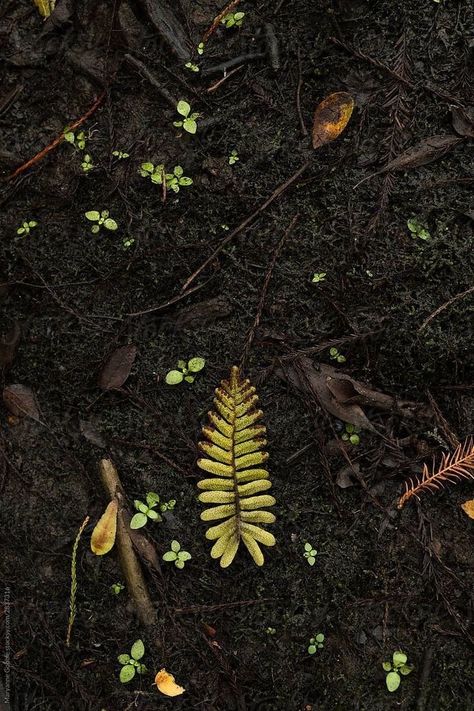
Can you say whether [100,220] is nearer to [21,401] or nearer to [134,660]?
[21,401]

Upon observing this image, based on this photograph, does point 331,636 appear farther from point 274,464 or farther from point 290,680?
point 274,464

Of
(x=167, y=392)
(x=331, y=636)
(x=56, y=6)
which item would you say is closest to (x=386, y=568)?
(x=331, y=636)

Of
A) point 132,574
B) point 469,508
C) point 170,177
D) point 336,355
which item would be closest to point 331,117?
point 170,177

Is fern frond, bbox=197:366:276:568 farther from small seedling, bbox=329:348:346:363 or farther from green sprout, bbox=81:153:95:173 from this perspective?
green sprout, bbox=81:153:95:173

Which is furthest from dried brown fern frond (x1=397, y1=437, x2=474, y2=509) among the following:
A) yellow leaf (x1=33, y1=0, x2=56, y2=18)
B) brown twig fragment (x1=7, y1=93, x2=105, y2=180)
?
yellow leaf (x1=33, y1=0, x2=56, y2=18)

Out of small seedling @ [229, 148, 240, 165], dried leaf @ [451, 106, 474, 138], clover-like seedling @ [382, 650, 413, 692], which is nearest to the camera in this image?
clover-like seedling @ [382, 650, 413, 692]

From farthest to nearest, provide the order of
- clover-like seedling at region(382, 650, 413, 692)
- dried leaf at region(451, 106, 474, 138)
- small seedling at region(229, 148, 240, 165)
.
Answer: small seedling at region(229, 148, 240, 165) → dried leaf at region(451, 106, 474, 138) → clover-like seedling at region(382, 650, 413, 692)

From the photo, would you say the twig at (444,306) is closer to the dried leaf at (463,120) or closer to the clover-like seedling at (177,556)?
the dried leaf at (463,120)

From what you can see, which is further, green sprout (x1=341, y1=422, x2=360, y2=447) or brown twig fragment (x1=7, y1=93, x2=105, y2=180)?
brown twig fragment (x1=7, y1=93, x2=105, y2=180)
